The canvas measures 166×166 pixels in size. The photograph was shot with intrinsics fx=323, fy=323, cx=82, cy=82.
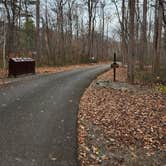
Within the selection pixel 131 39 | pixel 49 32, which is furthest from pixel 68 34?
pixel 131 39

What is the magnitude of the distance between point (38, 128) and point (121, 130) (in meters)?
2.09

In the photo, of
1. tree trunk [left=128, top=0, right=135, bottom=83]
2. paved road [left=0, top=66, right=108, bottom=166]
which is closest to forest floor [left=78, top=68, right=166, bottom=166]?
paved road [left=0, top=66, right=108, bottom=166]

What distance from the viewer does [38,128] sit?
770 centimetres

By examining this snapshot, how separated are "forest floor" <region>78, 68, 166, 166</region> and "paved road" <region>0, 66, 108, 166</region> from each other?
1.04ft

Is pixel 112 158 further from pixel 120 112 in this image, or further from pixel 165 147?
pixel 120 112

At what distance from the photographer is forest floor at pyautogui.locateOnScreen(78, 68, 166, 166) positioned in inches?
250

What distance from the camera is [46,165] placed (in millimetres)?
5609

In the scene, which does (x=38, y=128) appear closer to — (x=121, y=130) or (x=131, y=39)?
(x=121, y=130)

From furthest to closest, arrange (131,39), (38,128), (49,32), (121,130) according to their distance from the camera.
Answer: (49,32), (131,39), (121,130), (38,128)

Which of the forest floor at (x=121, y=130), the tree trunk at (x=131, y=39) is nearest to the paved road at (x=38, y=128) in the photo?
the forest floor at (x=121, y=130)

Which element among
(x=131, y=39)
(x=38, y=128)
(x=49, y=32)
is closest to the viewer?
(x=38, y=128)

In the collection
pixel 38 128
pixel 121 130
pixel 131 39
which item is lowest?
pixel 121 130

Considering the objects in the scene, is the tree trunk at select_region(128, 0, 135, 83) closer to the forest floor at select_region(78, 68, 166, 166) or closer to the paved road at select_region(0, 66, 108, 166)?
the forest floor at select_region(78, 68, 166, 166)

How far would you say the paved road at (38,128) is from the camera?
5.91 m
